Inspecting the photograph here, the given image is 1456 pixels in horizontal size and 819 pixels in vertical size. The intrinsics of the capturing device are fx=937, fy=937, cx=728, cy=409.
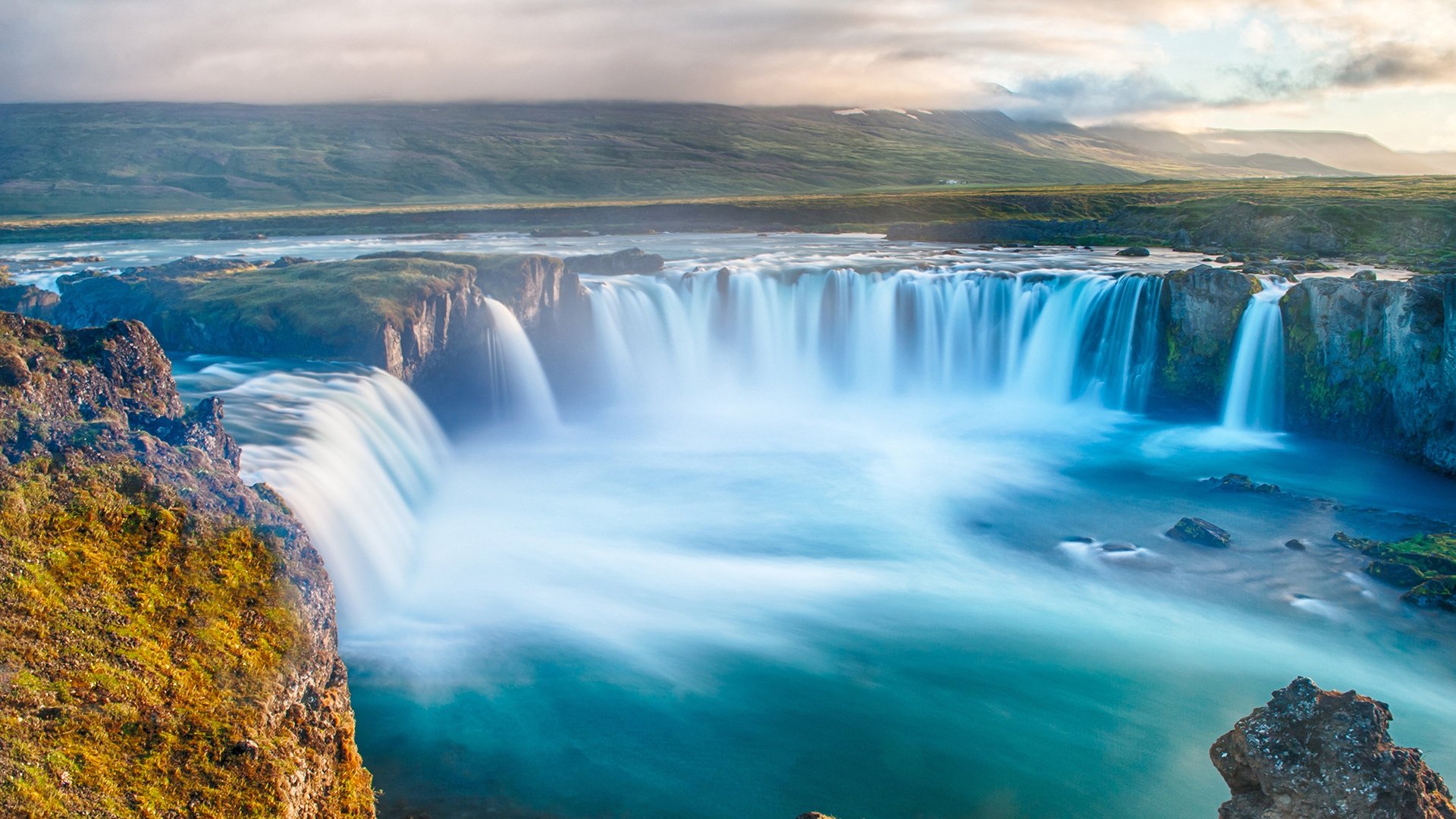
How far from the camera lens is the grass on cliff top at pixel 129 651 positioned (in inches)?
267

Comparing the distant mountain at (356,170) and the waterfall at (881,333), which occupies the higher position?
the distant mountain at (356,170)

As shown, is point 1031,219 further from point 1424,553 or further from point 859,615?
point 859,615

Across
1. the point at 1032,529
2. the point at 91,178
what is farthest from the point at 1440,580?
the point at 91,178

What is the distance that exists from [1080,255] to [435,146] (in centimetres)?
16381

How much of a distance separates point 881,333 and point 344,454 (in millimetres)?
26221

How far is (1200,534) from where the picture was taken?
2383 cm

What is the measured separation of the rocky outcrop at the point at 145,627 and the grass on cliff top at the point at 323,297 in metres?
19.1

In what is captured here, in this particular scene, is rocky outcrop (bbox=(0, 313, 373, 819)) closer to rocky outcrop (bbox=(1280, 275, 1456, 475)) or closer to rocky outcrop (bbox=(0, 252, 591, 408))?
rocky outcrop (bbox=(0, 252, 591, 408))

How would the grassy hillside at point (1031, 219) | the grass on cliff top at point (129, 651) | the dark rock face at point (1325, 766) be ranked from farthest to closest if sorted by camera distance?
the grassy hillside at point (1031, 219), the dark rock face at point (1325, 766), the grass on cliff top at point (129, 651)

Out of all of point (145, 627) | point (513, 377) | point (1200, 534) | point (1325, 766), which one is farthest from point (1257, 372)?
point (145, 627)

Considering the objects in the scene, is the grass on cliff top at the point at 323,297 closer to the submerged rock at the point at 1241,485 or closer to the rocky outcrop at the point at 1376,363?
the submerged rock at the point at 1241,485

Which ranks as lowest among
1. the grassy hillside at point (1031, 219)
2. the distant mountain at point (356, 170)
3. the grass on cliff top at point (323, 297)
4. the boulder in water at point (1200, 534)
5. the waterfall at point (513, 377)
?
the boulder in water at point (1200, 534)

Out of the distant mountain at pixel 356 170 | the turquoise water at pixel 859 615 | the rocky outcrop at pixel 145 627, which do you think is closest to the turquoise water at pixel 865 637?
the turquoise water at pixel 859 615

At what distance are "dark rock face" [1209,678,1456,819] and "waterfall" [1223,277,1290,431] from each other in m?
28.3
